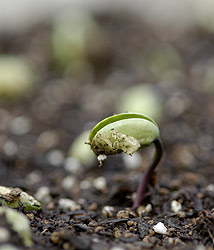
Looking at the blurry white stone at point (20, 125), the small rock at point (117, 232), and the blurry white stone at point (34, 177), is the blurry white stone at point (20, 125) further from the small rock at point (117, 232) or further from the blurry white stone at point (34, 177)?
the small rock at point (117, 232)

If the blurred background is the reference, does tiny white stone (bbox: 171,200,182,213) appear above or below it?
below

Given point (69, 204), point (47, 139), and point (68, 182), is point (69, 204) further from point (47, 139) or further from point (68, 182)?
Result: point (47, 139)

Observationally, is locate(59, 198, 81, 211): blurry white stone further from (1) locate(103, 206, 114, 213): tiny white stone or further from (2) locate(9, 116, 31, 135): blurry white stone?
(2) locate(9, 116, 31, 135): blurry white stone

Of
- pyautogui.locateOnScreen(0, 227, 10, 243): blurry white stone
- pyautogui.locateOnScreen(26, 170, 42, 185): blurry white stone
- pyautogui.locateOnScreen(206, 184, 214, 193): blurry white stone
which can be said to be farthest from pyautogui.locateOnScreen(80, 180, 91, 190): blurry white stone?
pyautogui.locateOnScreen(0, 227, 10, 243): blurry white stone

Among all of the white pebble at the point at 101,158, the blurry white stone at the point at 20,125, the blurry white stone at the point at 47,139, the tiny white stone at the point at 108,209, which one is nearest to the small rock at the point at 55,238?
the white pebble at the point at 101,158

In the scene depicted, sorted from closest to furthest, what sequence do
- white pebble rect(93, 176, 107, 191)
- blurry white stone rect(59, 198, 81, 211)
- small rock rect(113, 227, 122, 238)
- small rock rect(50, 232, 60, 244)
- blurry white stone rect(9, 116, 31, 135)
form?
1. small rock rect(50, 232, 60, 244)
2. small rock rect(113, 227, 122, 238)
3. blurry white stone rect(59, 198, 81, 211)
4. white pebble rect(93, 176, 107, 191)
5. blurry white stone rect(9, 116, 31, 135)

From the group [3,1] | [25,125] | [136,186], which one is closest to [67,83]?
[25,125]

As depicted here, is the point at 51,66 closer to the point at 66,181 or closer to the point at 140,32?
the point at 140,32
